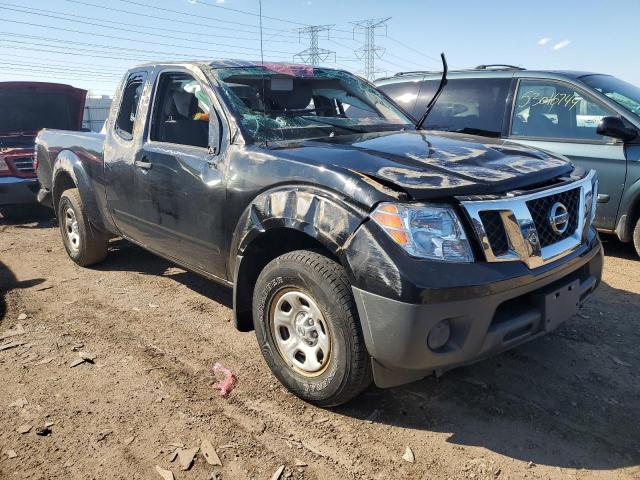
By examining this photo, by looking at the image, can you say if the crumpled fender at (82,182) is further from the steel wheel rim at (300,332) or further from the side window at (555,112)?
the side window at (555,112)

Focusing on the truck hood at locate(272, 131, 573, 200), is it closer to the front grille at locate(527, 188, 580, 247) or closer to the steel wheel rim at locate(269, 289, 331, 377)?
the front grille at locate(527, 188, 580, 247)

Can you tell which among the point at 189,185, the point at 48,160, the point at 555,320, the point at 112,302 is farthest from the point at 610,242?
the point at 48,160

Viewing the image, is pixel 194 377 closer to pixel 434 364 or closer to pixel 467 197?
pixel 434 364

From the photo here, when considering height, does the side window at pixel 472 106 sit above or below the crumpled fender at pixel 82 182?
above

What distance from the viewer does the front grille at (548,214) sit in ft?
8.42

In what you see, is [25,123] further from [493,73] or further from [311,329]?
[311,329]

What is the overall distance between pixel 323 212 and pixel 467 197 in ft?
2.24

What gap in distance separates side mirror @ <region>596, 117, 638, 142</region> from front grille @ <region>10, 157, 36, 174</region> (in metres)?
7.71

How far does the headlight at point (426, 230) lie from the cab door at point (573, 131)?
11.0 feet

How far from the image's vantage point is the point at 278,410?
113 inches

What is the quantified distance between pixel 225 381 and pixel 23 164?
6633 mm

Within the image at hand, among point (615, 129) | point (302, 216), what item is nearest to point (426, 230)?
point (302, 216)

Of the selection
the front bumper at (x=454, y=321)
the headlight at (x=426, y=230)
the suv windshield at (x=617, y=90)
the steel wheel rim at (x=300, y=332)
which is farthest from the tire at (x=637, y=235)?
the steel wheel rim at (x=300, y=332)

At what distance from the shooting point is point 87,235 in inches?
207
